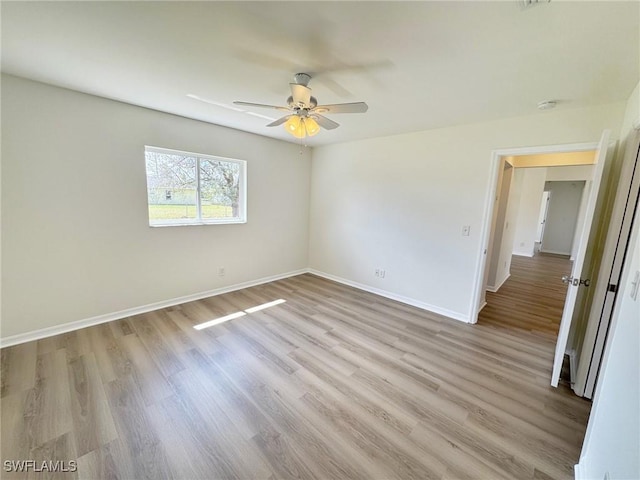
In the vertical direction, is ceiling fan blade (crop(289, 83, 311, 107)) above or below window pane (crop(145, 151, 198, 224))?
above

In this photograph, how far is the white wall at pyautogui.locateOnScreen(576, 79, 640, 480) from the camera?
92cm

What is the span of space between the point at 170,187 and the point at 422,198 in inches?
134

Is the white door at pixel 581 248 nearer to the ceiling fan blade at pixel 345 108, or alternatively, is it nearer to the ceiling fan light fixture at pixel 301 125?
the ceiling fan blade at pixel 345 108

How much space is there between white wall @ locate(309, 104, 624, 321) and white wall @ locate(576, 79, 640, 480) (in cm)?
167

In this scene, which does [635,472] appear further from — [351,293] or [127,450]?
[351,293]

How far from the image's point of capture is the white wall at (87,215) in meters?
2.32

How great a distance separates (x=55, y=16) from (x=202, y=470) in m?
2.71

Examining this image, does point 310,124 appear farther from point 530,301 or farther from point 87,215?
point 530,301

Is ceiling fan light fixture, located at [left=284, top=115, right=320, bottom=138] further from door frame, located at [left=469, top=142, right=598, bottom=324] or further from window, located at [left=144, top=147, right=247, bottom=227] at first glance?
door frame, located at [left=469, top=142, right=598, bottom=324]

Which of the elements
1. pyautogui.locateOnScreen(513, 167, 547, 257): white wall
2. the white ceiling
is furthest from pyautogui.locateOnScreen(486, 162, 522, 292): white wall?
pyautogui.locateOnScreen(513, 167, 547, 257): white wall

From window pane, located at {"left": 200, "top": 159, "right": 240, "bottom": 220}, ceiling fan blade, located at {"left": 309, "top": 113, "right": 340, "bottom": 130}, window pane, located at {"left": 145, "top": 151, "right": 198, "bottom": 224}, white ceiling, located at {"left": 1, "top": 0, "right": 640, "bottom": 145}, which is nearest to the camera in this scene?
white ceiling, located at {"left": 1, "top": 0, "right": 640, "bottom": 145}

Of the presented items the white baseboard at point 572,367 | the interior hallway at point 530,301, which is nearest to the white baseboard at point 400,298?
the interior hallway at point 530,301

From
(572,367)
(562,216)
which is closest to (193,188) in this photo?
(572,367)

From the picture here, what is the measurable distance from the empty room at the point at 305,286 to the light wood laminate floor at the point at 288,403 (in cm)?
2
